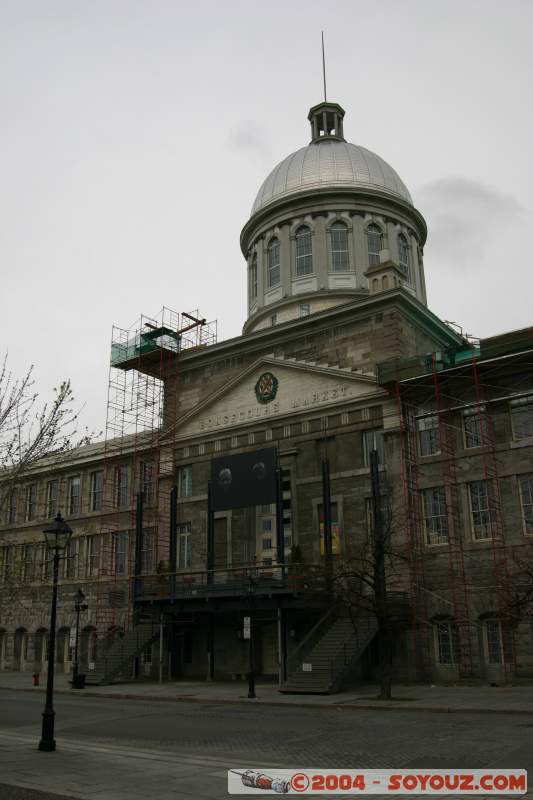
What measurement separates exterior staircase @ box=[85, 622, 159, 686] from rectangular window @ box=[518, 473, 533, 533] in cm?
1821

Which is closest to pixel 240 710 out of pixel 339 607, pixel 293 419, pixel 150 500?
pixel 339 607

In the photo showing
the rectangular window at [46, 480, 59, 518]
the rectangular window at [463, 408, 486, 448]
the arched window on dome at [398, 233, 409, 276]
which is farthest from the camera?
the rectangular window at [46, 480, 59, 518]

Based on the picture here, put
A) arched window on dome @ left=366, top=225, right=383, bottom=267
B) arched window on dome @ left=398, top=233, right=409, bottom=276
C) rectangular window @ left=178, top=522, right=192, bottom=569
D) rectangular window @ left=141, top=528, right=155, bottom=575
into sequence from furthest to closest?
arched window on dome @ left=398, top=233, right=409, bottom=276 < arched window on dome @ left=366, top=225, right=383, bottom=267 < rectangular window @ left=141, top=528, right=155, bottom=575 < rectangular window @ left=178, top=522, right=192, bottom=569

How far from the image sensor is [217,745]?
1700 centimetres

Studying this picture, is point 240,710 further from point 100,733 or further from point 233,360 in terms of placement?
point 233,360

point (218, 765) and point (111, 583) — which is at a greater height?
point (111, 583)

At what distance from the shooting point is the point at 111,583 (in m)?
46.5

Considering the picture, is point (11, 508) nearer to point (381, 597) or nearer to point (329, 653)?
point (381, 597)

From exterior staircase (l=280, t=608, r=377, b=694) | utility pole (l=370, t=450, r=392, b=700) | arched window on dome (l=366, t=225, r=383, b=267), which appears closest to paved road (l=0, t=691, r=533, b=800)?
utility pole (l=370, t=450, r=392, b=700)

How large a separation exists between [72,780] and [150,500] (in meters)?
33.2

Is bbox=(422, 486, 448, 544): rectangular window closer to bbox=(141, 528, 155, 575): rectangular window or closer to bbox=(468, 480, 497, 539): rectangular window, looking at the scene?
bbox=(468, 480, 497, 539): rectangular window

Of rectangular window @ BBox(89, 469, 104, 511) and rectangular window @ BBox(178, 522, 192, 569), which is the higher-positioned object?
rectangular window @ BBox(89, 469, 104, 511)

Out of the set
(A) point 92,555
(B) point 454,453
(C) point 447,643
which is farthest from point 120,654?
(B) point 454,453

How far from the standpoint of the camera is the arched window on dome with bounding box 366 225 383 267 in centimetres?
4691
